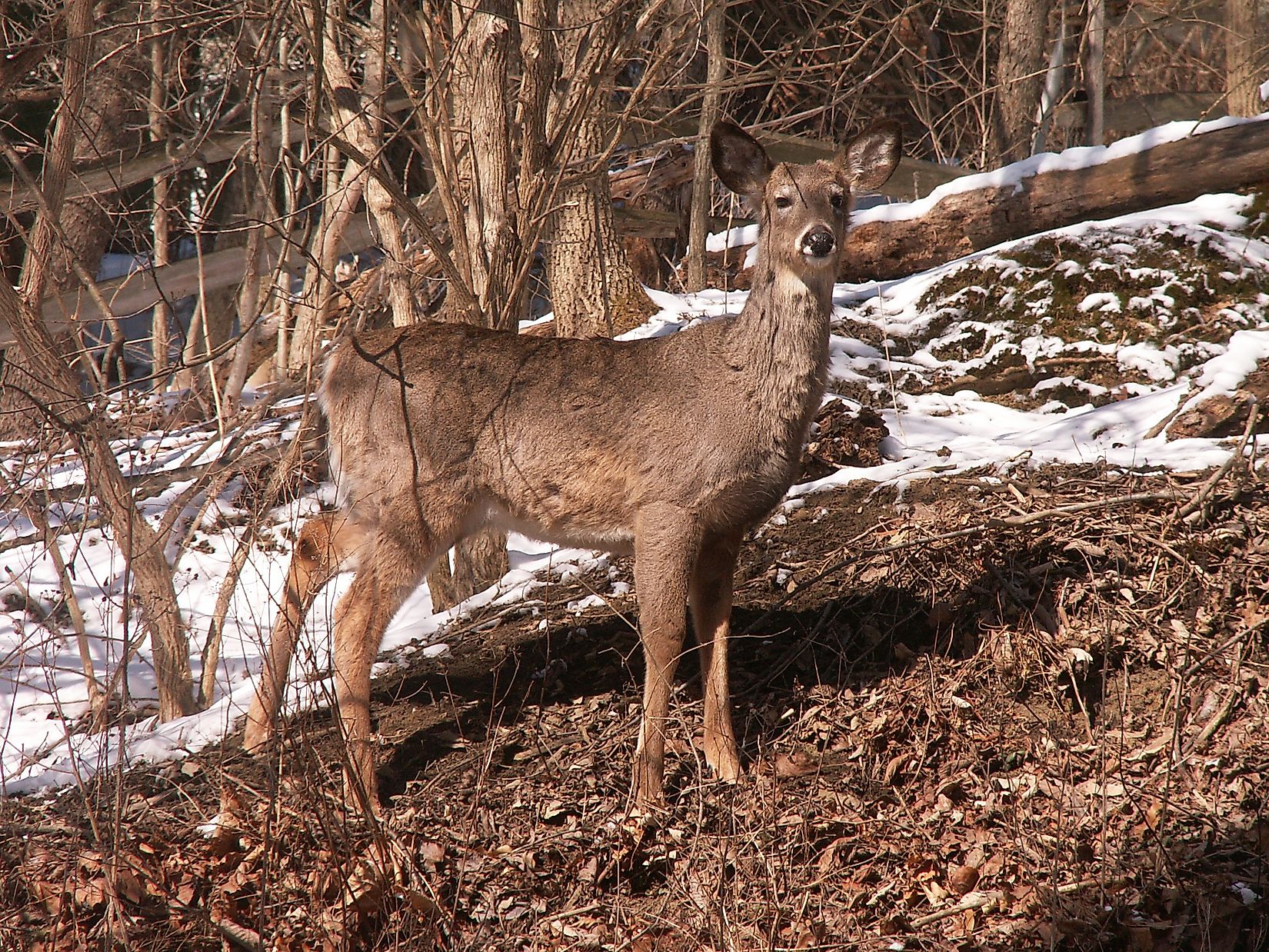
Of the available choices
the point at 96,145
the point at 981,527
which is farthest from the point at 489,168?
the point at 981,527

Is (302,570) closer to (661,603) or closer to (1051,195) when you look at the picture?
(661,603)

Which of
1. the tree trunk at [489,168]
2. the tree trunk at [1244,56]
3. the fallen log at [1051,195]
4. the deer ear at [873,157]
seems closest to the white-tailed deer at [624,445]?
the deer ear at [873,157]

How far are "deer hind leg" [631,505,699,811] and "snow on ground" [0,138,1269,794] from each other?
161 cm

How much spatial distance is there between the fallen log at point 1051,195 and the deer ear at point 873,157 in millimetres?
4282

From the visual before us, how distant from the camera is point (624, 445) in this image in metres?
4.89

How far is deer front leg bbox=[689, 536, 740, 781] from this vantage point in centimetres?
481

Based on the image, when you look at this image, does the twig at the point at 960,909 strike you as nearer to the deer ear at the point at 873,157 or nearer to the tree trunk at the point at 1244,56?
the deer ear at the point at 873,157

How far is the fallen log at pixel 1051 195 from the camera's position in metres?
8.71

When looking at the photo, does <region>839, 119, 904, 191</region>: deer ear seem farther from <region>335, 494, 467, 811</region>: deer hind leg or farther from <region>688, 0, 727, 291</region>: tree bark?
<region>688, 0, 727, 291</region>: tree bark

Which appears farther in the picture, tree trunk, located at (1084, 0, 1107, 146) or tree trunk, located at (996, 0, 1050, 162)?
tree trunk, located at (996, 0, 1050, 162)

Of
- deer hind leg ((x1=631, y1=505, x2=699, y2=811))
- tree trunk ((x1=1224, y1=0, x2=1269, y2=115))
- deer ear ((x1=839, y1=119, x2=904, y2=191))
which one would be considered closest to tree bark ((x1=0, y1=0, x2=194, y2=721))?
deer hind leg ((x1=631, y1=505, x2=699, y2=811))

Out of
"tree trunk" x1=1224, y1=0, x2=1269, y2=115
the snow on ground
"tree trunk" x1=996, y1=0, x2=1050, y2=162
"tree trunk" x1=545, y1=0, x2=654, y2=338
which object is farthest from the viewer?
"tree trunk" x1=996, y1=0, x2=1050, y2=162

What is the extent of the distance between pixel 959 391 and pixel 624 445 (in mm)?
3806

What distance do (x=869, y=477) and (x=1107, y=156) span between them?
4289 millimetres
